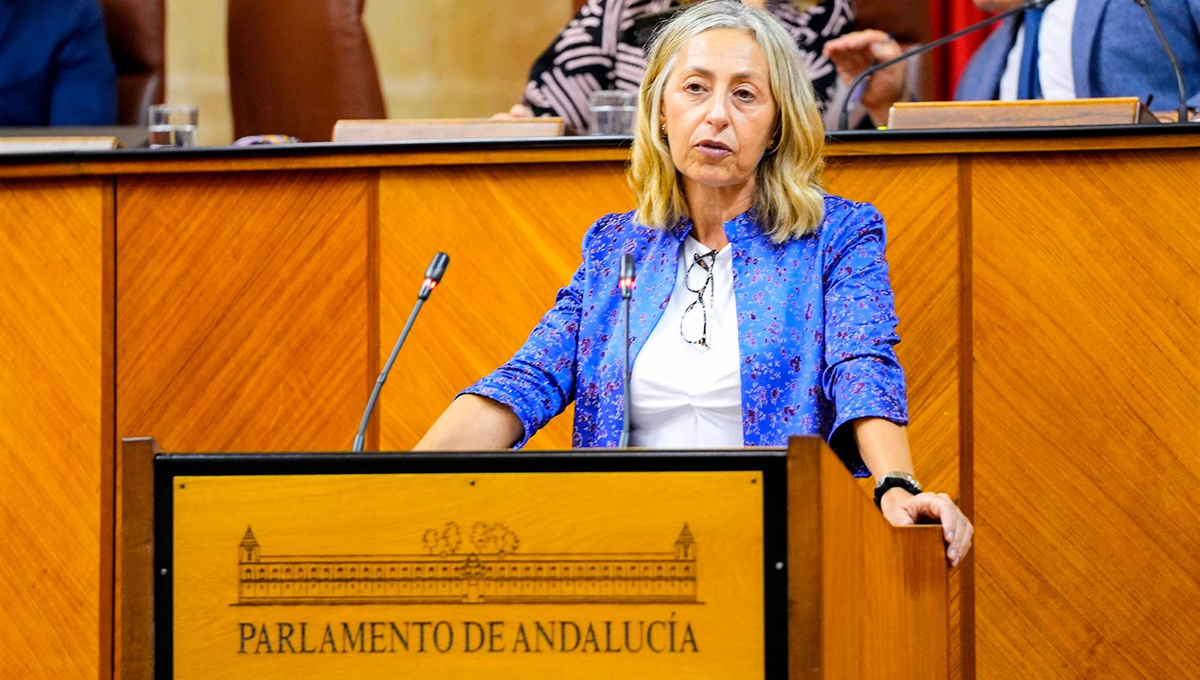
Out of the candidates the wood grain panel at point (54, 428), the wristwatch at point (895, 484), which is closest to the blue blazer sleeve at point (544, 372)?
the wristwatch at point (895, 484)

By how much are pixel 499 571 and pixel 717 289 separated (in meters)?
0.74

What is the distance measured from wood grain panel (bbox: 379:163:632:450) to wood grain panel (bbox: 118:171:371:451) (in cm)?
6

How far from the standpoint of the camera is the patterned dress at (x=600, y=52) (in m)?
3.21

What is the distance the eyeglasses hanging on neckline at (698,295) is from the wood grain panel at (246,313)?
0.65 metres

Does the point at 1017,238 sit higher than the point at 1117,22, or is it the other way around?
the point at 1117,22

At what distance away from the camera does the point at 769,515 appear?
125cm

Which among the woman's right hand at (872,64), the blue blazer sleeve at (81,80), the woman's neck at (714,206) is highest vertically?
the blue blazer sleeve at (81,80)

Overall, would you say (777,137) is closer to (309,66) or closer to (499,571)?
(499,571)

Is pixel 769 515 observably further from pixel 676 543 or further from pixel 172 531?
pixel 172 531

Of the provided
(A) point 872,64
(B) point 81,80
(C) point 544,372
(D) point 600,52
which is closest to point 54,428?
(C) point 544,372

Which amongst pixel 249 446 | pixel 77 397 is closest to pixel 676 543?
pixel 249 446

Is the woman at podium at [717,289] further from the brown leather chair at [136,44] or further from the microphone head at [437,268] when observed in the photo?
the brown leather chair at [136,44]

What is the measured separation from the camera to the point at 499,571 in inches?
50.1

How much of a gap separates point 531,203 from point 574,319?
1.42 feet
